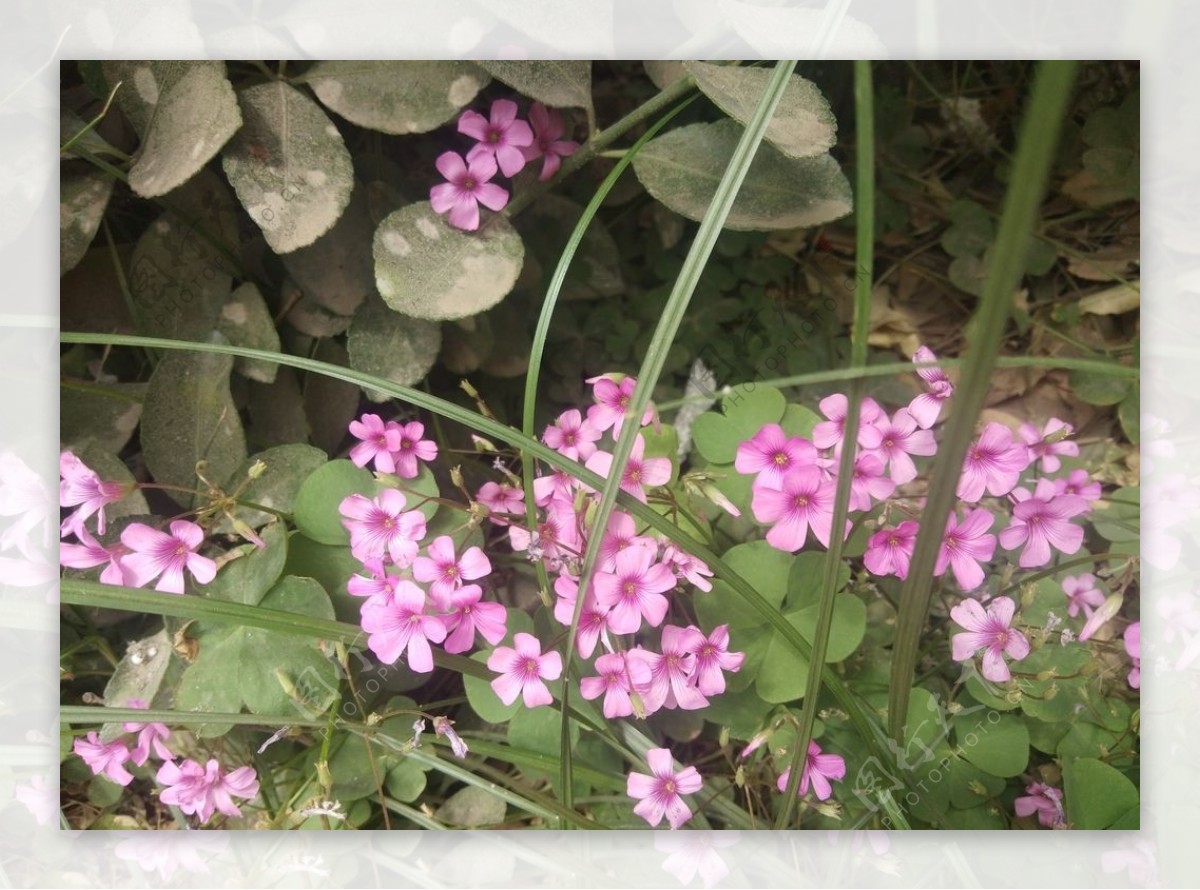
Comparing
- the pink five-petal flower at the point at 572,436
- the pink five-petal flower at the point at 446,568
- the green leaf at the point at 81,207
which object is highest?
the green leaf at the point at 81,207

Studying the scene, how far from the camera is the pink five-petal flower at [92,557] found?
825 millimetres

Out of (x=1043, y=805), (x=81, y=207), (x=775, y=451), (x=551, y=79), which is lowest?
(x=1043, y=805)

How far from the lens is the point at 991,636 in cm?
84

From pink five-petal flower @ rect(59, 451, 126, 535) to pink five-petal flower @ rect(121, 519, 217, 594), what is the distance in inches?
1.3

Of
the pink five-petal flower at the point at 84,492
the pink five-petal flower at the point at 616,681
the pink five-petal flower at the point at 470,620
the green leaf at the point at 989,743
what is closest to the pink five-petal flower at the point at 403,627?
the pink five-petal flower at the point at 470,620

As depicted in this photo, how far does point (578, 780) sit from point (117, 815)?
0.43 meters

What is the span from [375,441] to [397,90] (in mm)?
309

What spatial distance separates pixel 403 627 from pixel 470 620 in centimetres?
6

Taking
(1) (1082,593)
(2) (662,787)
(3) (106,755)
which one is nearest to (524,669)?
(2) (662,787)

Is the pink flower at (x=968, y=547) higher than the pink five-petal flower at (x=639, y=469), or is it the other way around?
the pink five-petal flower at (x=639, y=469)

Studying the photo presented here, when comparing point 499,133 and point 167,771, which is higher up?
point 499,133

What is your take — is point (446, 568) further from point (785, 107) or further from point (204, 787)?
point (785, 107)

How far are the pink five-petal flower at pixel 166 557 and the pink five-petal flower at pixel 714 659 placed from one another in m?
0.45

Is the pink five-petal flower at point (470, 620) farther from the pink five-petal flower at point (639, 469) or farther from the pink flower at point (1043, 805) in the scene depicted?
the pink flower at point (1043, 805)
